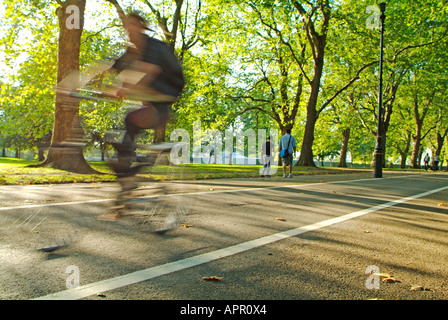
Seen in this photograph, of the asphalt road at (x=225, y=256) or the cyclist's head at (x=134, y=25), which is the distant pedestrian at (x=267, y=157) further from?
the cyclist's head at (x=134, y=25)

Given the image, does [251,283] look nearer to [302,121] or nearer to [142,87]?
[142,87]

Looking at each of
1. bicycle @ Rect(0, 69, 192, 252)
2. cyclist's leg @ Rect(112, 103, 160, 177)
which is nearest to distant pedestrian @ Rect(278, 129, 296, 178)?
bicycle @ Rect(0, 69, 192, 252)

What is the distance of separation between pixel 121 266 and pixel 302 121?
42.6 meters

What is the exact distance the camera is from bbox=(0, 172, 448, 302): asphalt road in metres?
2.30

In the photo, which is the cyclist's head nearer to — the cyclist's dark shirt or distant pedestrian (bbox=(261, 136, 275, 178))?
the cyclist's dark shirt

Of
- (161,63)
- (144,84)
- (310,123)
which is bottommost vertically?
(144,84)

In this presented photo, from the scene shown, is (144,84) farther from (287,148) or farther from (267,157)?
(267,157)

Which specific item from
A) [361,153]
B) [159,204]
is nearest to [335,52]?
[159,204]

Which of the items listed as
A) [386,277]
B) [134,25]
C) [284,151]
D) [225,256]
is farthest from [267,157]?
[386,277]

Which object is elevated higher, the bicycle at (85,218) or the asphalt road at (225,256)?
the bicycle at (85,218)

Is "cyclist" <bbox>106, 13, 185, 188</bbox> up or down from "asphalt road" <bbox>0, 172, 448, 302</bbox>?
up

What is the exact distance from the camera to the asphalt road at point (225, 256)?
2303mm

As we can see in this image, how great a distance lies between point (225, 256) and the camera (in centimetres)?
306

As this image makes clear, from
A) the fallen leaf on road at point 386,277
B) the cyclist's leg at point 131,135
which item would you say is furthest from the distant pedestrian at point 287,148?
the fallen leaf on road at point 386,277
